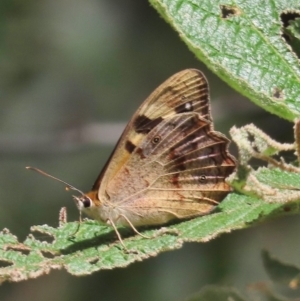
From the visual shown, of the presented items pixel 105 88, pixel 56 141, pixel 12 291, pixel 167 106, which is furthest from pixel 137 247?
pixel 105 88

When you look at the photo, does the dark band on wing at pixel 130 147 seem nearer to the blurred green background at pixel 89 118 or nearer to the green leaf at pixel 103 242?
the green leaf at pixel 103 242

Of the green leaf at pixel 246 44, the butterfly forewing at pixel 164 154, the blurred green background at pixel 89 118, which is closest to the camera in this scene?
the green leaf at pixel 246 44

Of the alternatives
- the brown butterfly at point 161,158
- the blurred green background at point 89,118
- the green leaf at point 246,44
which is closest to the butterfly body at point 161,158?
the brown butterfly at point 161,158

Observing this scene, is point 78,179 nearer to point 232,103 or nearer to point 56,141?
point 56,141

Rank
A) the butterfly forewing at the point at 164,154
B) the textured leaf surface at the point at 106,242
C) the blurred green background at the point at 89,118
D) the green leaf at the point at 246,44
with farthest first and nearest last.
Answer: the blurred green background at the point at 89,118 → the butterfly forewing at the point at 164,154 → the green leaf at the point at 246,44 → the textured leaf surface at the point at 106,242

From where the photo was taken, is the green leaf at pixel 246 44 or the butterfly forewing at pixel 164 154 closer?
the green leaf at pixel 246 44

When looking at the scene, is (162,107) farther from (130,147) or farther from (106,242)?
(106,242)

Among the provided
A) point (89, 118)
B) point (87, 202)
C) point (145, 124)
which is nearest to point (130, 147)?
point (145, 124)
